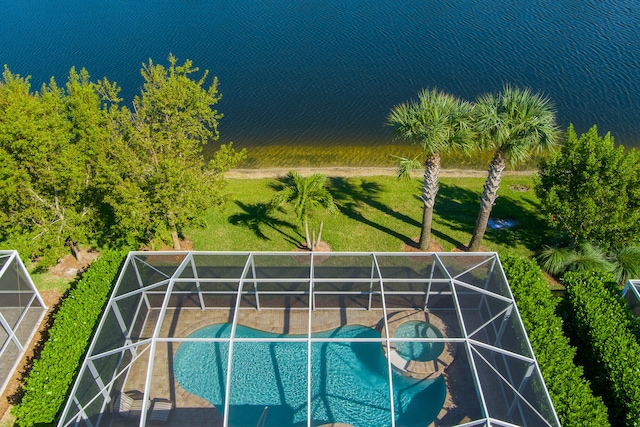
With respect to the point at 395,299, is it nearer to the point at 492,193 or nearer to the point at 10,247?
the point at 492,193

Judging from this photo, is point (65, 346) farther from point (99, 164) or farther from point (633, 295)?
point (633, 295)

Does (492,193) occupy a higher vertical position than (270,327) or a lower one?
higher

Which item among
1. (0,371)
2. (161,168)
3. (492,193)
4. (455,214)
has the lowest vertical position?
(0,371)

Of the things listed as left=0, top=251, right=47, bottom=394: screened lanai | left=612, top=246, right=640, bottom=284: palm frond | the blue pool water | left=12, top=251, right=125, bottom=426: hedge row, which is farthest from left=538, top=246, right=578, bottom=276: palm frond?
left=0, top=251, right=47, bottom=394: screened lanai

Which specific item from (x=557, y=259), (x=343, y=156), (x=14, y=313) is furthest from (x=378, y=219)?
(x=14, y=313)

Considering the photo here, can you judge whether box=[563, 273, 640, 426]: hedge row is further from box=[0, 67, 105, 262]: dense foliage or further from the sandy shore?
box=[0, 67, 105, 262]: dense foliage

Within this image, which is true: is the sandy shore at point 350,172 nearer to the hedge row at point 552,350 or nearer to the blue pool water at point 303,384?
the hedge row at point 552,350

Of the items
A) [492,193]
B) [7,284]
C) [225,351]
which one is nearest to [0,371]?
[7,284]
